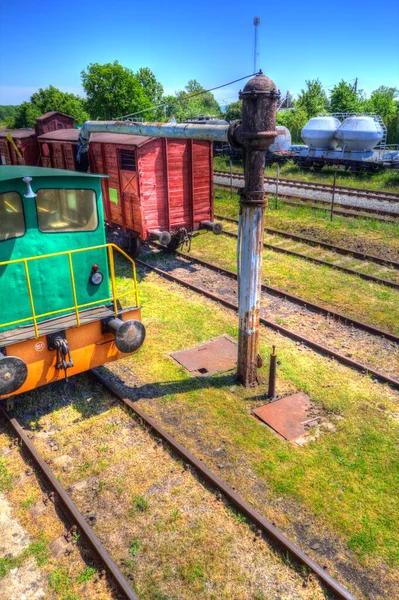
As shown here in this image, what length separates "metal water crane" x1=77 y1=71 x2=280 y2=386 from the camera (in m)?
6.39

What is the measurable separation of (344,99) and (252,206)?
4286cm

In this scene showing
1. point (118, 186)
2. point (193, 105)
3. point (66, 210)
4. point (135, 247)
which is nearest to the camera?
point (66, 210)

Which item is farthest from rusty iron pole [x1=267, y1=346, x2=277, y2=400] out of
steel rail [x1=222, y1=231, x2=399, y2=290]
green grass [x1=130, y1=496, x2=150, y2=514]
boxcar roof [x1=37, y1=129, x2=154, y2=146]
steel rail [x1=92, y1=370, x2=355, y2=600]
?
boxcar roof [x1=37, y1=129, x2=154, y2=146]

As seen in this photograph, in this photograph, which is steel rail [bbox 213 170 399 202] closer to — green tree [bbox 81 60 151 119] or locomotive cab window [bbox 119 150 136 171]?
locomotive cab window [bbox 119 150 136 171]

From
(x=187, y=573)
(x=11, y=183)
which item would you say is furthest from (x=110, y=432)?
(x=11, y=183)

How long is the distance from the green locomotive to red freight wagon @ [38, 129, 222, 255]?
5.46 meters

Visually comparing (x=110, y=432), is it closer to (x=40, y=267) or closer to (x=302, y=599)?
(x=40, y=267)

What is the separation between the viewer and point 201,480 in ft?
19.3

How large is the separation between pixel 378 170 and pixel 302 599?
27543 millimetres

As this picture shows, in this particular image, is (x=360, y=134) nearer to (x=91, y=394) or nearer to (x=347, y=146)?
(x=347, y=146)

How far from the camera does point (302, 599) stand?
4449 mm

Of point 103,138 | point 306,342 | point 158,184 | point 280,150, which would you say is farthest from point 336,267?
point 280,150

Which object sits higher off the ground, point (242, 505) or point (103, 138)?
point (103, 138)

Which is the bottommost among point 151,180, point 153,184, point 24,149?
point 153,184
